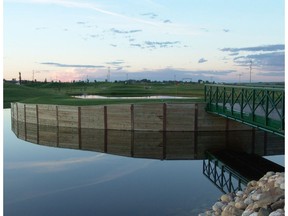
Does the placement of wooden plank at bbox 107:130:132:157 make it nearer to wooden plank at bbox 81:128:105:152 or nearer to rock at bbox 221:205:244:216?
wooden plank at bbox 81:128:105:152

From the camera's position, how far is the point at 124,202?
16.0 metres

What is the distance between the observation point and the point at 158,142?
1194 inches

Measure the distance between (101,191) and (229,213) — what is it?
27.1 feet

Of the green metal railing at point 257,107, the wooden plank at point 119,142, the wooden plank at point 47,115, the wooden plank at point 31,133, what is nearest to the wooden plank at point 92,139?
the wooden plank at point 119,142

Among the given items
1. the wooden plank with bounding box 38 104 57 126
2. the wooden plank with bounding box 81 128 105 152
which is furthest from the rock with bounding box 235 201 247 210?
the wooden plank with bounding box 38 104 57 126

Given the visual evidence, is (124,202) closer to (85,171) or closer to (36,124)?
(85,171)

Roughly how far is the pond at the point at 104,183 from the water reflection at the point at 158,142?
0.46ft

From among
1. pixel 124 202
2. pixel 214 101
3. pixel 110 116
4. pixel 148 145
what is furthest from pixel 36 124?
pixel 124 202

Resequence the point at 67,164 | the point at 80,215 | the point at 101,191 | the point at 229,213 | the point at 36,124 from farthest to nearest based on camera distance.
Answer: the point at 36,124 < the point at 67,164 < the point at 101,191 < the point at 80,215 < the point at 229,213

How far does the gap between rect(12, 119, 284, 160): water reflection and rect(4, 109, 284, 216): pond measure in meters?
0.14

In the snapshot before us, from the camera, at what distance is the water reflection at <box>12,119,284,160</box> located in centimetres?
2773

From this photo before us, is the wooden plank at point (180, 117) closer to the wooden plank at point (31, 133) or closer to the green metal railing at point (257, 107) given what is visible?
the green metal railing at point (257, 107)

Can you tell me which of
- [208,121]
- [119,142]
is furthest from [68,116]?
[208,121]

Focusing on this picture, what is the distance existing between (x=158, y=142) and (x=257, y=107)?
9164mm
